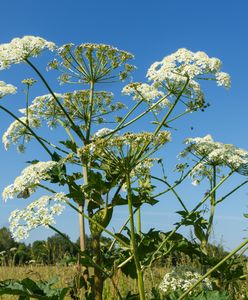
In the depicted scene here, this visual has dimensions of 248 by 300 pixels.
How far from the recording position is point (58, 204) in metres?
4.45

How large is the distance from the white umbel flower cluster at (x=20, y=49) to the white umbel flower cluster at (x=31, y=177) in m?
1.20

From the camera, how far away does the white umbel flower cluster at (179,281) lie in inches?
211

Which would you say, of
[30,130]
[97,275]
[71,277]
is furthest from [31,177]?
[71,277]

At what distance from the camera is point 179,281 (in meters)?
5.38

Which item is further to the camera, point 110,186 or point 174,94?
point 174,94

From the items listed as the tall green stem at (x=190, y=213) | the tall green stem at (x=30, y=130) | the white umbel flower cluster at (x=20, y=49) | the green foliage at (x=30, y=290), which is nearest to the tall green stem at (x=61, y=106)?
the white umbel flower cluster at (x=20, y=49)

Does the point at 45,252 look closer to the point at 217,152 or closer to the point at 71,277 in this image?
the point at 71,277

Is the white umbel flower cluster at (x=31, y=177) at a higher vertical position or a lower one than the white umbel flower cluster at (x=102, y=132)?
lower

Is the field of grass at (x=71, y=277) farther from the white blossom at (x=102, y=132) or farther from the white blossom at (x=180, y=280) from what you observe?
the white blossom at (x=102, y=132)

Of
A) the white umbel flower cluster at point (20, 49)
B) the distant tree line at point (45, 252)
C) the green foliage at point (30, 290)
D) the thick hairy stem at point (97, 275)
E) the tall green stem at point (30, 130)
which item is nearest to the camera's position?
the green foliage at point (30, 290)

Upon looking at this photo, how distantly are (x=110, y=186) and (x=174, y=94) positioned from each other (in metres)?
1.31

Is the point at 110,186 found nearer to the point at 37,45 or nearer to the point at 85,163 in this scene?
the point at 85,163

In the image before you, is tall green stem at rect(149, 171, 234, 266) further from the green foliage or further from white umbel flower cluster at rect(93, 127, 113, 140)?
white umbel flower cluster at rect(93, 127, 113, 140)

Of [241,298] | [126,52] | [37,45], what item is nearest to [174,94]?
[126,52]
